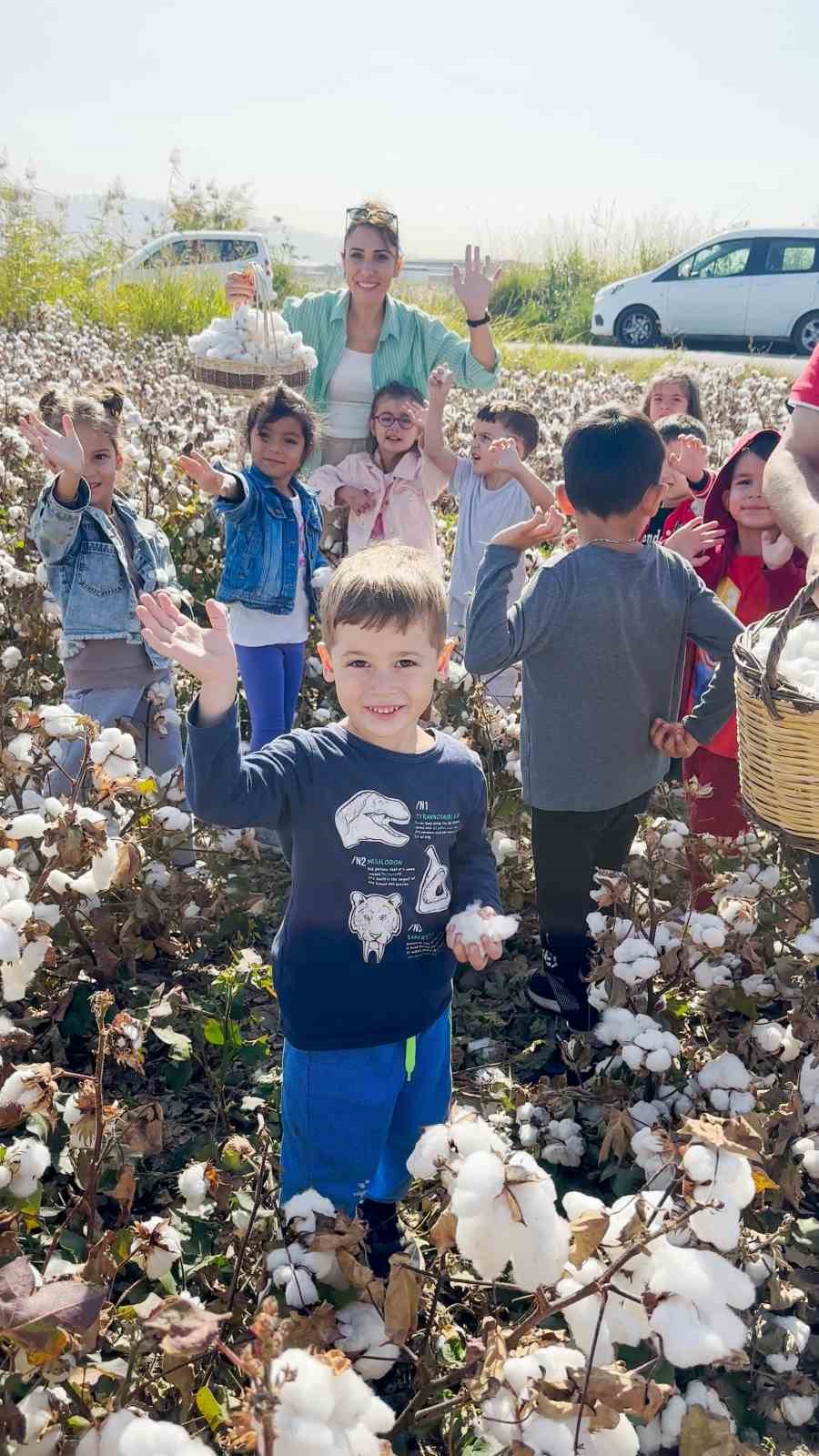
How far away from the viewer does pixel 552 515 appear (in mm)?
2430

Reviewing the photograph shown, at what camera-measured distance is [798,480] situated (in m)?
2.47

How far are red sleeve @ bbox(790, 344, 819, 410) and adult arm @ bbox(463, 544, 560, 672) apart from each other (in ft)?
2.33

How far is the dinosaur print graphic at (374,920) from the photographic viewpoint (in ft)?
5.90

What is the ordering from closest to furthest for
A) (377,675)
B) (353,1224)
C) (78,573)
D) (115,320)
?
(353,1224)
(377,675)
(78,573)
(115,320)

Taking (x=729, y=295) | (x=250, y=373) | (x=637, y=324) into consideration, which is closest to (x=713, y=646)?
(x=250, y=373)

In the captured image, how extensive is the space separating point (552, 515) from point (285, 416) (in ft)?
4.67

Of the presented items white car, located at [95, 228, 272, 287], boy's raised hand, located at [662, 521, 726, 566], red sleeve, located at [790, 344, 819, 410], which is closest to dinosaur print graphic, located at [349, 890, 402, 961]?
boy's raised hand, located at [662, 521, 726, 566]

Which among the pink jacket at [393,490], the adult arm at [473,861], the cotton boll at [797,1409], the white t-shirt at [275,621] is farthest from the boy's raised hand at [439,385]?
the cotton boll at [797,1409]

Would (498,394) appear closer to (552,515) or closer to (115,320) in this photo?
(115,320)

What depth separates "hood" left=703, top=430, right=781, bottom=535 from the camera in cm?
317

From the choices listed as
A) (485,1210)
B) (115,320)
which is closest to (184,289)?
(115,320)

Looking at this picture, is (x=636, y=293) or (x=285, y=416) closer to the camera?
(x=285, y=416)

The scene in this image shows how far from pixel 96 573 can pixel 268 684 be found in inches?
24.1

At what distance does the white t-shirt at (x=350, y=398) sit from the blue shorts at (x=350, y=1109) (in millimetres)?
2922
